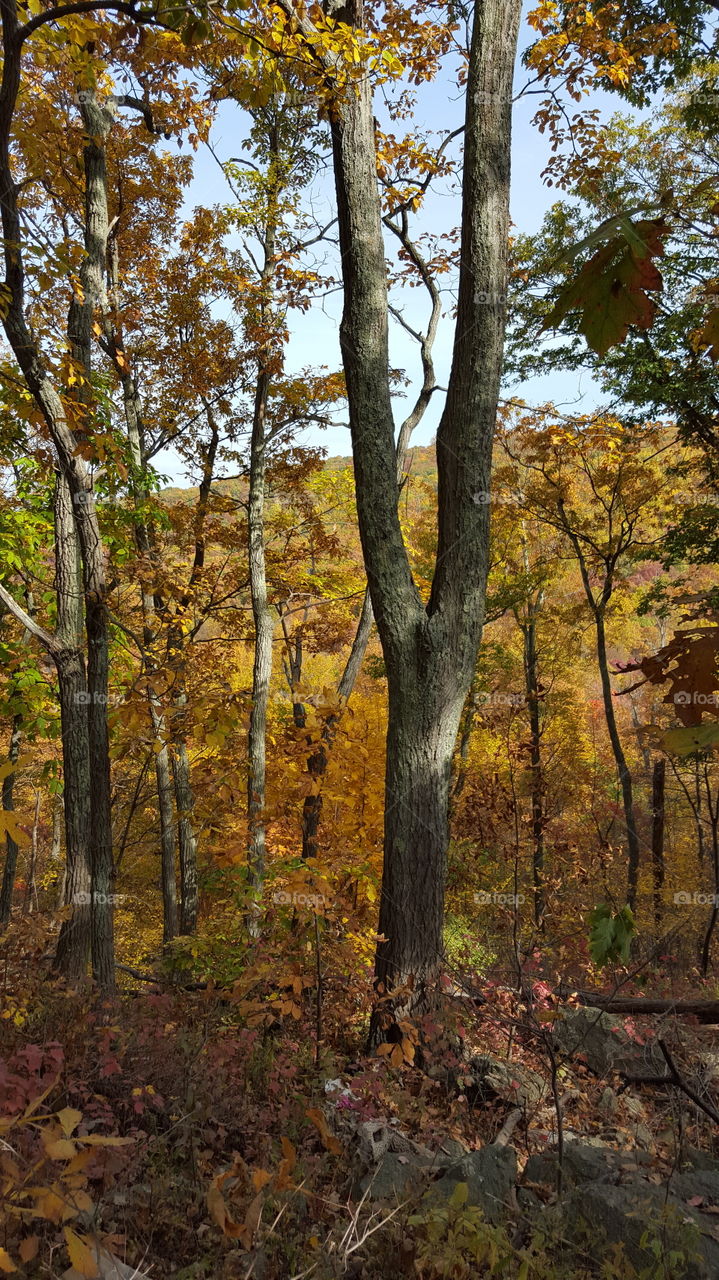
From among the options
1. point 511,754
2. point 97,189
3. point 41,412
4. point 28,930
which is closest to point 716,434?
point 511,754

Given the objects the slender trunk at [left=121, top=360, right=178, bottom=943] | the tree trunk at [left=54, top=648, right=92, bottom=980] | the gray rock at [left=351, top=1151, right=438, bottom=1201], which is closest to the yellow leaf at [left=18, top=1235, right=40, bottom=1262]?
the gray rock at [left=351, top=1151, right=438, bottom=1201]

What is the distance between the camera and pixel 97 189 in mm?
5828

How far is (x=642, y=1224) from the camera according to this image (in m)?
2.36

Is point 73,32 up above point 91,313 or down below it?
above

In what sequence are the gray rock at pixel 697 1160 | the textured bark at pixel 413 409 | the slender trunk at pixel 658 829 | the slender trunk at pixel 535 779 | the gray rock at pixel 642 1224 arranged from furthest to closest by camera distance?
1. the slender trunk at pixel 658 829
2. the slender trunk at pixel 535 779
3. the textured bark at pixel 413 409
4. the gray rock at pixel 697 1160
5. the gray rock at pixel 642 1224

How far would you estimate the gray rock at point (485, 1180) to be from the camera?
2490 mm

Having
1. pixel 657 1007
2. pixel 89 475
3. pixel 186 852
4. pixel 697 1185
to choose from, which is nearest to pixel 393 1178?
pixel 697 1185

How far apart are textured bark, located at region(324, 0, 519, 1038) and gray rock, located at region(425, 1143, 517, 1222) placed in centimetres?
152

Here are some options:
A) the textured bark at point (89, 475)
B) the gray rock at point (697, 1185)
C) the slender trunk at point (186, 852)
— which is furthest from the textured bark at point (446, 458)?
the slender trunk at point (186, 852)

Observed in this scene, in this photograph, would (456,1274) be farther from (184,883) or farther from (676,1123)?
(184,883)

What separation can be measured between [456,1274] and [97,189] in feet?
24.0

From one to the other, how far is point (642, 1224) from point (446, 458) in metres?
3.90

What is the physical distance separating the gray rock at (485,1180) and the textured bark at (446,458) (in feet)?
4.98

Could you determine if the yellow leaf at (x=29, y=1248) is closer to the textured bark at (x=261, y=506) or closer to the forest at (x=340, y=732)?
the forest at (x=340, y=732)
